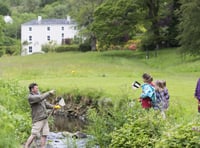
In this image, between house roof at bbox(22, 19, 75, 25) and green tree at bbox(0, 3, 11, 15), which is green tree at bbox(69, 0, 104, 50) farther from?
green tree at bbox(0, 3, 11, 15)

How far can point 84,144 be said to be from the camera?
512 inches

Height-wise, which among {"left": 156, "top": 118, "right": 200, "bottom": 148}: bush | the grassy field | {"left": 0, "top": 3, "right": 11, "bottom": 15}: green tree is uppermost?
{"left": 0, "top": 3, "right": 11, "bottom": 15}: green tree

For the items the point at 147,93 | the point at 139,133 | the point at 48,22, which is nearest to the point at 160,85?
the point at 147,93

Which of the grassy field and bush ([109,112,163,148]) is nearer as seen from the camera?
bush ([109,112,163,148])

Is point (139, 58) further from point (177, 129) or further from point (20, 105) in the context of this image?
point (177, 129)

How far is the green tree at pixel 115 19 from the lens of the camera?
2167 inches

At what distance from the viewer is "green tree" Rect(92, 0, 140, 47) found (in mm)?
55031

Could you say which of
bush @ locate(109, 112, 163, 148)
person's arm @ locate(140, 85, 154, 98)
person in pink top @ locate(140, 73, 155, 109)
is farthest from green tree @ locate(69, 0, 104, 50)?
bush @ locate(109, 112, 163, 148)

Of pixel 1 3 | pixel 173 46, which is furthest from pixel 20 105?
pixel 1 3

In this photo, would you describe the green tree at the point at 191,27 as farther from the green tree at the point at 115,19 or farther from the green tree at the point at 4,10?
the green tree at the point at 4,10

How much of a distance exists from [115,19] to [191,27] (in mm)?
20550

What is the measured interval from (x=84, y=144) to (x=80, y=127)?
569 centimetres

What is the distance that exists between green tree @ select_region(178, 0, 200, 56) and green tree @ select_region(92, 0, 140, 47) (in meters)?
17.8

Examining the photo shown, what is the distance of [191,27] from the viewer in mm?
35688
